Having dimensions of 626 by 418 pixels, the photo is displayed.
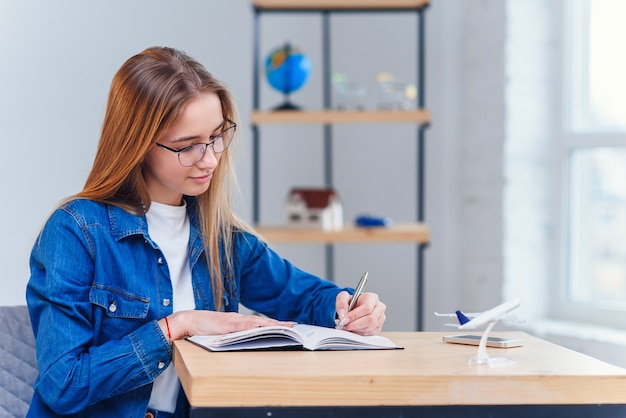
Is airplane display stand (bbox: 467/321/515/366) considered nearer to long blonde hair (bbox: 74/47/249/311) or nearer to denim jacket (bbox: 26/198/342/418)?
denim jacket (bbox: 26/198/342/418)

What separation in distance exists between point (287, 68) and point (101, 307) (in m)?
1.78

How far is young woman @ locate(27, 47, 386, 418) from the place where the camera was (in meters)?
1.34

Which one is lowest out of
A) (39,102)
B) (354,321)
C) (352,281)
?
(352,281)

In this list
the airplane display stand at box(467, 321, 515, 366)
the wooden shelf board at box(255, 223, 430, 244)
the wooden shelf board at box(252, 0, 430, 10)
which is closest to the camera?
the airplane display stand at box(467, 321, 515, 366)

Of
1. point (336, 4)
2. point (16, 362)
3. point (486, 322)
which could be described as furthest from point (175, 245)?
point (336, 4)

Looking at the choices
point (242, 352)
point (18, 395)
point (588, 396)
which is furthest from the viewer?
point (18, 395)

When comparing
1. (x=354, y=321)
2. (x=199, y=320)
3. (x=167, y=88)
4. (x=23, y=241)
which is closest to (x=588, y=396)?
(x=354, y=321)

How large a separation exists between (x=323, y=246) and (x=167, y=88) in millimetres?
2166

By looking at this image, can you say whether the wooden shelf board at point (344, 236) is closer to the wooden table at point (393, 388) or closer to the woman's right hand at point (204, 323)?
the woman's right hand at point (204, 323)

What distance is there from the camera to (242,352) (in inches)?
49.8

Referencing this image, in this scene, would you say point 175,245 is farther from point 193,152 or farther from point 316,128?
point 316,128

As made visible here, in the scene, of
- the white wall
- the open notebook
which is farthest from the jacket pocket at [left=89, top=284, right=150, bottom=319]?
the white wall

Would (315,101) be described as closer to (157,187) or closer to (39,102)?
(39,102)

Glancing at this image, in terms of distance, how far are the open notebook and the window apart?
1.83m
